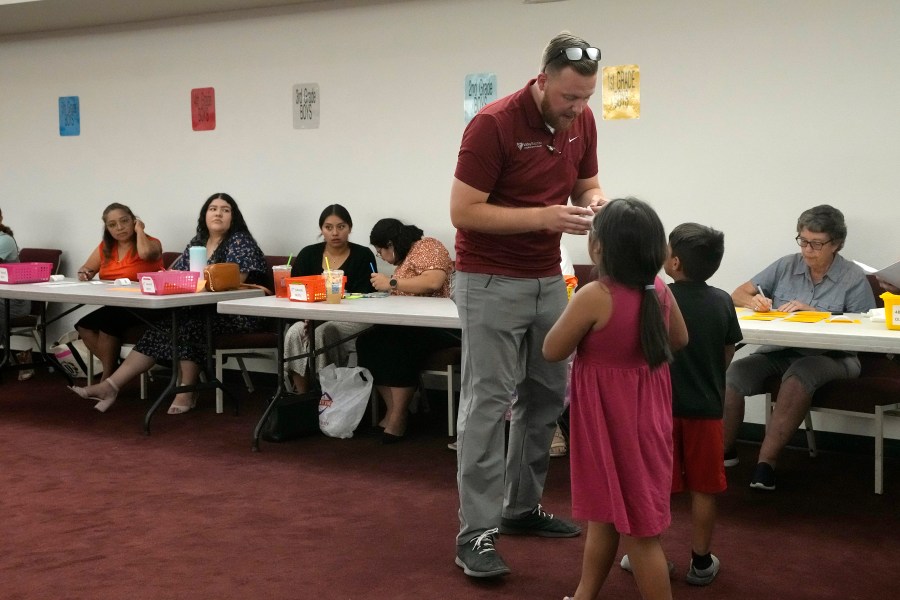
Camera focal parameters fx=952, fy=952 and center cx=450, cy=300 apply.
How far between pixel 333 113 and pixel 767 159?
2536 millimetres

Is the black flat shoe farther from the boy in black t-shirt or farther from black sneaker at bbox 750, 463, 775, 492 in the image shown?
the boy in black t-shirt

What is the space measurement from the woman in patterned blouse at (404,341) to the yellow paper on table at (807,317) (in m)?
1.48

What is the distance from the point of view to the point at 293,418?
4.41 metres

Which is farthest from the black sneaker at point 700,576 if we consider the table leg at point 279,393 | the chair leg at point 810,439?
the table leg at point 279,393

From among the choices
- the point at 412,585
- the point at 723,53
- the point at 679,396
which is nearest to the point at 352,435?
the point at 412,585

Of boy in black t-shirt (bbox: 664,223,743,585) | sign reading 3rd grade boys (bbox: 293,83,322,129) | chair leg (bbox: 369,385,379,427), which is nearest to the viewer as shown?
boy in black t-shirt (bbox: 664,223,743,585)

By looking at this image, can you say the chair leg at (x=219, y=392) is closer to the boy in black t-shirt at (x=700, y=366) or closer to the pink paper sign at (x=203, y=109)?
the pink paper sign at (x=203, y=109)

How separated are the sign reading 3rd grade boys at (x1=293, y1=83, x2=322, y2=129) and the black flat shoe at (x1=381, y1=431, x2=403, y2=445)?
217 cm

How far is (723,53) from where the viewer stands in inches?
177

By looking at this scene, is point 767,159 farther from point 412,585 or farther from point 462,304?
point 412,585

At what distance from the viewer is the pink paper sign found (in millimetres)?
6086

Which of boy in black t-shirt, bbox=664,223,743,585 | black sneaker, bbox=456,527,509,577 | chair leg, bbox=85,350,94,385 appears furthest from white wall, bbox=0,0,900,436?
black sneaker, bbox=456,527,509,577

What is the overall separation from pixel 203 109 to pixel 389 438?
112 inches

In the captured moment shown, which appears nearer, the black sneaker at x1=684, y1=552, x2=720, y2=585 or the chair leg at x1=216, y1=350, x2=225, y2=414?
the black sneaker at x1=684, y1=552, x2=720, y2=585
